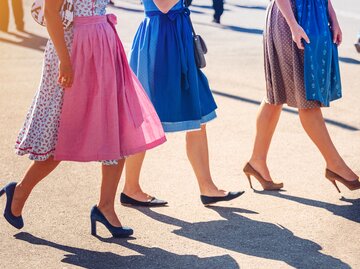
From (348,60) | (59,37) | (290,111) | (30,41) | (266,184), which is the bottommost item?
(30,41)

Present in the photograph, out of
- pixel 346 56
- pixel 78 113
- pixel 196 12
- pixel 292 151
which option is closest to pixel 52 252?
pixel 78 113

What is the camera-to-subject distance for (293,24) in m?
6.37

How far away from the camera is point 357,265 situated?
5.29 meters

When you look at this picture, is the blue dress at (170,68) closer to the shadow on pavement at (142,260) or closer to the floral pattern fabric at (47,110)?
the floral pattern fabric at (47,110)

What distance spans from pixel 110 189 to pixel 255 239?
832mm

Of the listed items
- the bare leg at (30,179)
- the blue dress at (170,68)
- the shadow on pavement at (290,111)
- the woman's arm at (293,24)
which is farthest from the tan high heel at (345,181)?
the shadow on pavement at (290,111)

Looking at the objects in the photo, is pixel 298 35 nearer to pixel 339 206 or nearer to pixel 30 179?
pixel 339 206

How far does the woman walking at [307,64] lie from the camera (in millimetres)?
6473

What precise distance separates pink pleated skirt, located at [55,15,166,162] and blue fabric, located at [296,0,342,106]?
1363mm

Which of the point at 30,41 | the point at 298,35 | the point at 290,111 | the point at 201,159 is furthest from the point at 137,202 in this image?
the point at 30,41

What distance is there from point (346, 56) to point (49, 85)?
26.0 ft

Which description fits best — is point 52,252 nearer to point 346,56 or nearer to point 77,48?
point 77,48

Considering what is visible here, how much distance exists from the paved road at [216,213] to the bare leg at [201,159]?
12cm

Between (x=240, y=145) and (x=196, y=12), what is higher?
(x=240, y=145)
